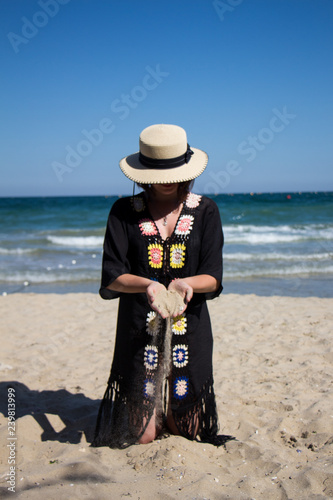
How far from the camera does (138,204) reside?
8.70 feet

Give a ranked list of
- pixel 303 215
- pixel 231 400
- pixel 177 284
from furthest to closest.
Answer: pixel 303 215, pixel 231 400, pixel 177 284

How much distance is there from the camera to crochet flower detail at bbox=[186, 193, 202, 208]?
264 centimetres

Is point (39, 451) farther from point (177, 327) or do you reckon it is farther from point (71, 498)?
point (177, 327)

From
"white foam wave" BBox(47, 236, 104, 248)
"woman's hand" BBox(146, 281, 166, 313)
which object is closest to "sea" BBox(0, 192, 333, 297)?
"white foam wave" BBox(47, 236, 104, 248)

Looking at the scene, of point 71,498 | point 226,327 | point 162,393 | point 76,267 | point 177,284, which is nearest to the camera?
point 71,498

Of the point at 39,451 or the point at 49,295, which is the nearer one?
the point at 39,451

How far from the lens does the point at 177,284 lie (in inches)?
92.4

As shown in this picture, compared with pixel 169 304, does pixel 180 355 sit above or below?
below

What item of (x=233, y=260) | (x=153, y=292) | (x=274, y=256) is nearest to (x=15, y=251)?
(x=233, y=260)

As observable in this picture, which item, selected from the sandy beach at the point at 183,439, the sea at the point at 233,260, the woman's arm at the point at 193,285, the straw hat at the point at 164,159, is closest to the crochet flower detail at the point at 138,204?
the straw hat at the point at 164,159

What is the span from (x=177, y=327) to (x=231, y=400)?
1.38 meters

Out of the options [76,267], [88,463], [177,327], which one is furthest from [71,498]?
[76,267]

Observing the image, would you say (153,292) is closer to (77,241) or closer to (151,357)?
(151,357)

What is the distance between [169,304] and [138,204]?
2.29ft
